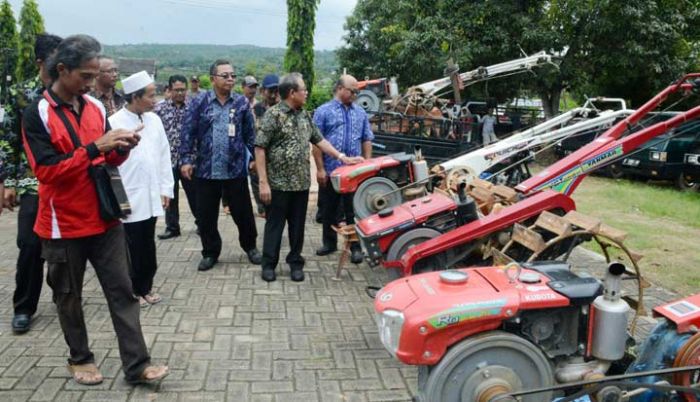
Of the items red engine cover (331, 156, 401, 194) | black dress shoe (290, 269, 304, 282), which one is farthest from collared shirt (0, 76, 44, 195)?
red engine cover (331, 156, 401, 194)

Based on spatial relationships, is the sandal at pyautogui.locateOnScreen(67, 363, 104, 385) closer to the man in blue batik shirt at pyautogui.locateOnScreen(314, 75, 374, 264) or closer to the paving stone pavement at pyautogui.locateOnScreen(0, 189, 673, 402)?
the paving stone pavement at pyautogui.locateOnScreen(0, 189, 673, 402)

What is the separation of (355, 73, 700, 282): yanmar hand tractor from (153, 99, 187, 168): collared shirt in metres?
2.55

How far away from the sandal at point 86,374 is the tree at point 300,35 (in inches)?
779

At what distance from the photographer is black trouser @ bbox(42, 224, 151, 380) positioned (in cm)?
304

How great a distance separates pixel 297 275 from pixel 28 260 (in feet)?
6.96

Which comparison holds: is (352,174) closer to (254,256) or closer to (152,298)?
(254,256)

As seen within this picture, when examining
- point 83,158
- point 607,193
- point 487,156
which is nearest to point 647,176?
point 607,193

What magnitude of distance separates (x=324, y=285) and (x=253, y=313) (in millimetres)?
849

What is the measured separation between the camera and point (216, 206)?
17.3 ft

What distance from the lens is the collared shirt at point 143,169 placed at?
4098mm

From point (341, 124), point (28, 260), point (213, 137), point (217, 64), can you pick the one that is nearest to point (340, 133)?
point (341, 124)

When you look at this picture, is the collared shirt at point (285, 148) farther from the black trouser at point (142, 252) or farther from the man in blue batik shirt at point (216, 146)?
the black trouser at point (142, 252)

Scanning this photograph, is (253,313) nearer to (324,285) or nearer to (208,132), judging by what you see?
(324,285)

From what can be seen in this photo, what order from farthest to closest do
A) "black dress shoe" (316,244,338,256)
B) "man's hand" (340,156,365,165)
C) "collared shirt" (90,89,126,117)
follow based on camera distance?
"black dress shoe" (316,244,338,256)
"man's hand" (340,156,365,165)
"collared shirt" (90,89,126,117)
